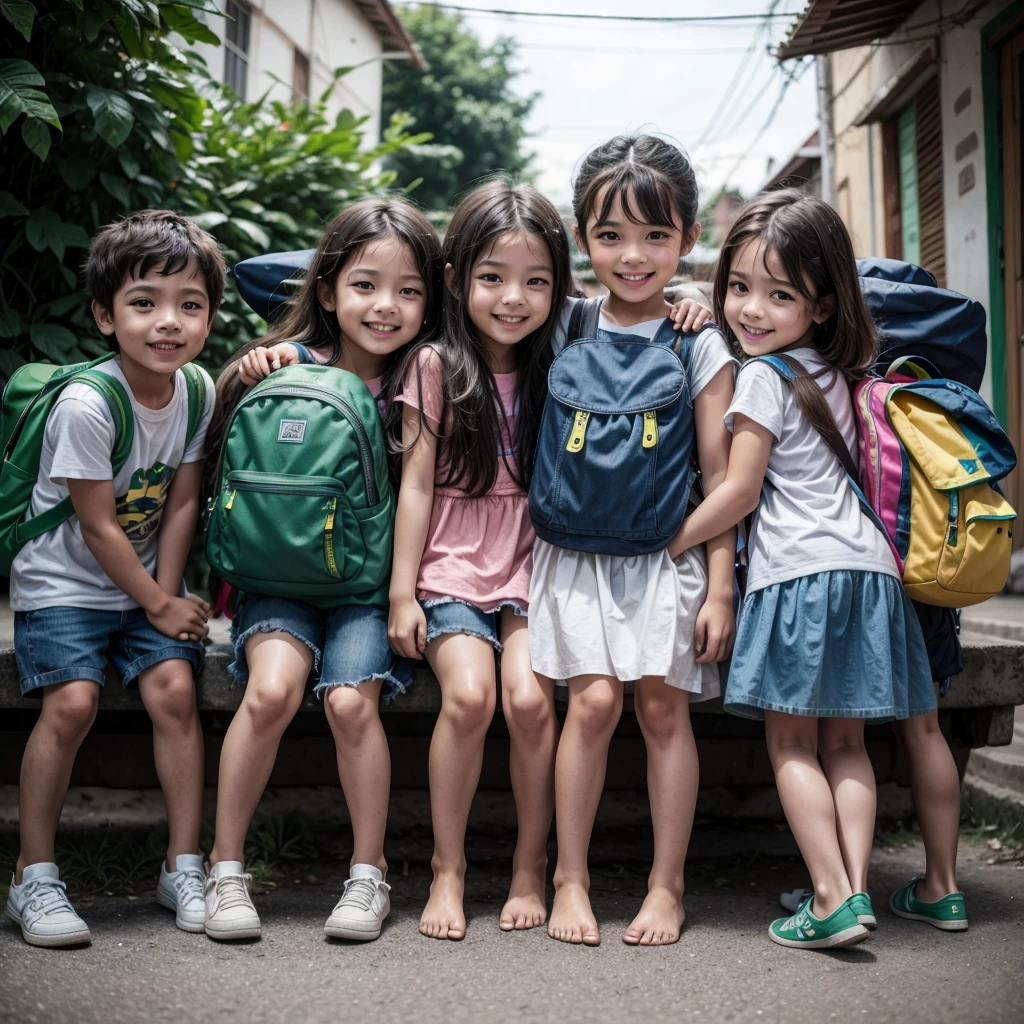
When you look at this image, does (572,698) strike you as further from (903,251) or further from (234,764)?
(903,251)

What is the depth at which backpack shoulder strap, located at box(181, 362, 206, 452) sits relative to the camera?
2.69 metres

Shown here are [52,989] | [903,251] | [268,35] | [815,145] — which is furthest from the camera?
[268,35]

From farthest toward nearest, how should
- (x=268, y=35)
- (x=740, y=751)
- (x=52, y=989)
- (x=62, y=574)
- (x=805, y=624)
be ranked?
(x=268, y=35)
(x=740, y=751)
(x=62, y=574)
(x=805, y=624)
(x=52, y=989)

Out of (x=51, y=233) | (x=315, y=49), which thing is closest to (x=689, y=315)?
(x=51, y=233)

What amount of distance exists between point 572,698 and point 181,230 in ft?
4.87

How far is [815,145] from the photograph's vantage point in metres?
12.4

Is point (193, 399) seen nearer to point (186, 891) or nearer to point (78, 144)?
point (186, 891)

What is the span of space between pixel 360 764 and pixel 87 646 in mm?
704

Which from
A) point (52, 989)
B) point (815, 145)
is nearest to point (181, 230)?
point (52, 989)

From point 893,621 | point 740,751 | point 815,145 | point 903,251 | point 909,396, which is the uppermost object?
point 815,145

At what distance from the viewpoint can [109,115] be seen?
139 inches

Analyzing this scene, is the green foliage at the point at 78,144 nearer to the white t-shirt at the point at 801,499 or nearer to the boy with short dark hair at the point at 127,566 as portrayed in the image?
the boy with short dark hair at the point at 127,566

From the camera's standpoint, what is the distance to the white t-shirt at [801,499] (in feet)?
7.81

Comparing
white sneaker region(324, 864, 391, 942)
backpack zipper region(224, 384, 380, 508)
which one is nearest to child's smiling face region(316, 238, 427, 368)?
backpack zipper region(224, 384, 380, 508)
